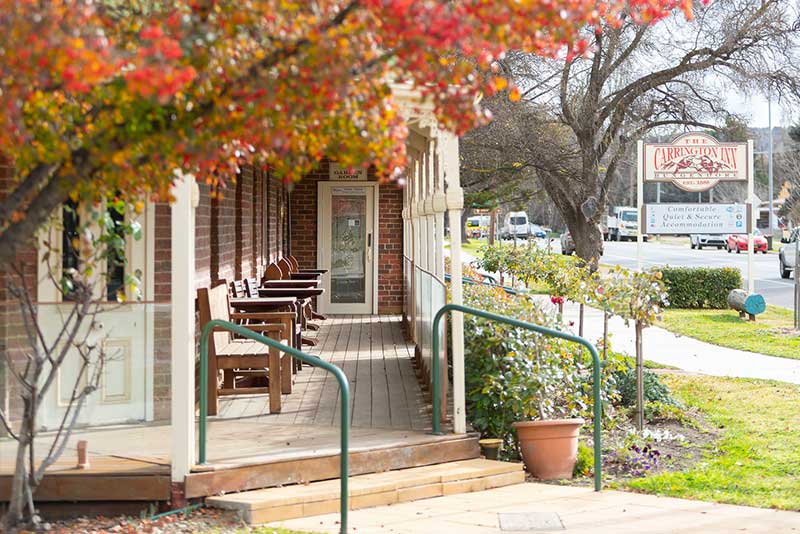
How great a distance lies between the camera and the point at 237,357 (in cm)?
897

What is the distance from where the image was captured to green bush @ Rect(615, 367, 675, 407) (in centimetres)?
1110

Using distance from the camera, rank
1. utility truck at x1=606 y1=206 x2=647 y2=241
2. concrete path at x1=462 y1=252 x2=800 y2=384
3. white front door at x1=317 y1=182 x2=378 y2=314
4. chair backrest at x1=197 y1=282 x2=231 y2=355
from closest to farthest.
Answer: chair backrest at x1=197 y1=282 x2=231 y2=355 < concrete path at x1=462 y1=252 x2=800 y2=384 < white front door at x1=317 y1=182 x2=378 y2=314 < utility truck at x1=606 y1=206 x2=647 y2=241

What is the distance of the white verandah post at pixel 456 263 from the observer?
26.4ft

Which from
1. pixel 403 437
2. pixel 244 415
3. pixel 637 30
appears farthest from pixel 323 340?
pixel 637 30

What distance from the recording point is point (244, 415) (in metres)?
8.88

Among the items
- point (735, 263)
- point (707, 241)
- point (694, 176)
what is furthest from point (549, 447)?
point (707, 241)

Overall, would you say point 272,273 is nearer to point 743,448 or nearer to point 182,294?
point 743,448

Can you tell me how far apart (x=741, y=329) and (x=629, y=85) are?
5.28 meters

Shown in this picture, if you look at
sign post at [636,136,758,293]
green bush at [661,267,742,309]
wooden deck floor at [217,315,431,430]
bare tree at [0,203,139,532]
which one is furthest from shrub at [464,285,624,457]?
green bush at [661,267,742,309]

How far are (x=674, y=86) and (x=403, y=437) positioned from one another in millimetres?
15896

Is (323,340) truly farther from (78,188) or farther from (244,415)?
(78,188)

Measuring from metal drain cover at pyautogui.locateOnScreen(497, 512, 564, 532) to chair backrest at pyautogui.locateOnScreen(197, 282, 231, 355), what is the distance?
2.94 meters

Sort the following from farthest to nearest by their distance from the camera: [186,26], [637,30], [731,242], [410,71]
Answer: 1. [731,242]
2. [637,30]
3. [410,71]
4. [186,26]

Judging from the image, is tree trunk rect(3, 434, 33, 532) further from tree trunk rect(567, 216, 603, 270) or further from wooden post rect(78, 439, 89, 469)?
tree trunk rect(567, 216, 603, 270)
